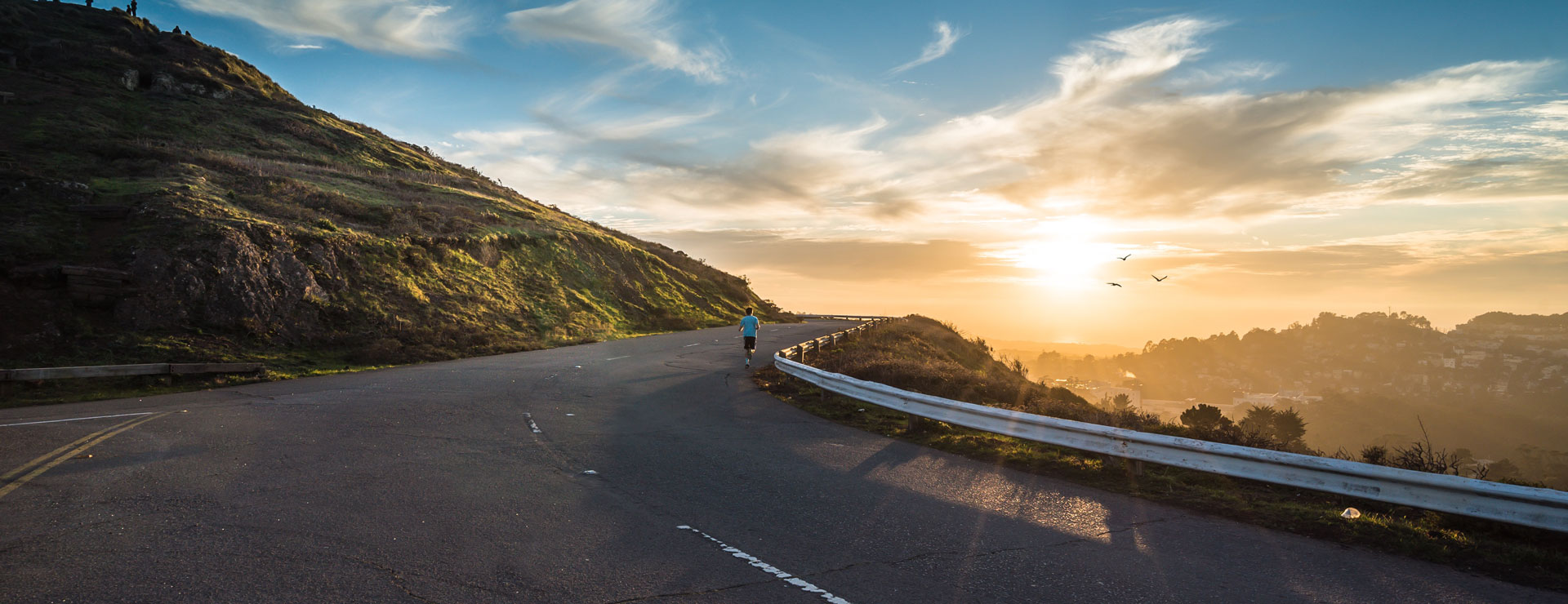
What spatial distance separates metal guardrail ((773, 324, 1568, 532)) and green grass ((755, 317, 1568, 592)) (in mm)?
232

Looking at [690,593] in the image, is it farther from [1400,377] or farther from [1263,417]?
[1400,377]

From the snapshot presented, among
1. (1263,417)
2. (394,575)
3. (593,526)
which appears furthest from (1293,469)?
(1263,417)

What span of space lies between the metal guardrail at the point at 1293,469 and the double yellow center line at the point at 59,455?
10976mm

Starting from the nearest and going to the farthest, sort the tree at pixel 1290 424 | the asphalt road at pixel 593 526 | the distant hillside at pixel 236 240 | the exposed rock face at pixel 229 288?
the asphalt road at pixel 593 526 < the tree at pixel 1290 424 < the distant hillside at pixel 236 240 < the exposed rock face at pixel 229 288

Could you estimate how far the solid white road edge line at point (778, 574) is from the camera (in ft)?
14.5

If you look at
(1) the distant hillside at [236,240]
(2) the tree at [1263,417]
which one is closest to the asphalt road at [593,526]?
(2) the tree at [1263,417]

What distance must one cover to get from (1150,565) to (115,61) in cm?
6897

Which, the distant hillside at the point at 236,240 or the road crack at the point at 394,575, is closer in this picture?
the road crack at the point at 394,575

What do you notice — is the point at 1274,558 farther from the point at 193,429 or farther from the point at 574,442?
the point at 193,429

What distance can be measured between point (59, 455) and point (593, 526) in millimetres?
7676

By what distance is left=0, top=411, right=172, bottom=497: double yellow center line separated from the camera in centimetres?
705

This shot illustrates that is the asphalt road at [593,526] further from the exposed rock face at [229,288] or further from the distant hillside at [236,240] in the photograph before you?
the distant hillside at [236,240]

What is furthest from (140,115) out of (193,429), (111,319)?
(193,429)

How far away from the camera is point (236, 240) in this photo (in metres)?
21.6
